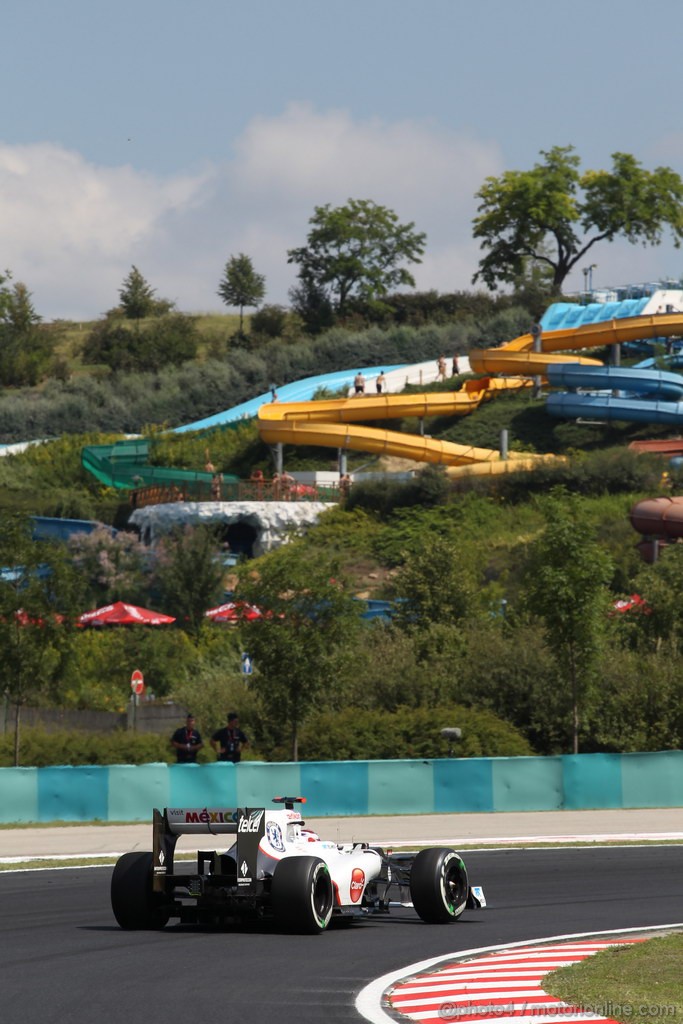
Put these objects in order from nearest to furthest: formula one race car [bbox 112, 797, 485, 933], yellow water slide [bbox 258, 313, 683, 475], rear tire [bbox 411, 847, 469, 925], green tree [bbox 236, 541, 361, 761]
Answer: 1. formula one race car [bbox 112, 797, 485, 933]
2. rear tire [bbox 411, 847, 469, 925]
3. green tree [bbox 236, 541, 361, 761]
4. yellow water slide [bbox 258, 313, 683, 475]

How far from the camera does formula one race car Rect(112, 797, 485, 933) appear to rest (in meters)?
13.9

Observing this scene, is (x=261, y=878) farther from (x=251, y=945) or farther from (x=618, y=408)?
(x=618, y=408)

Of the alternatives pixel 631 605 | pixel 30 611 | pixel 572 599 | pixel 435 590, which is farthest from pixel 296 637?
pixel 631 605

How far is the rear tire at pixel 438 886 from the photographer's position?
14.8m

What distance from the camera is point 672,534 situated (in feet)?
181

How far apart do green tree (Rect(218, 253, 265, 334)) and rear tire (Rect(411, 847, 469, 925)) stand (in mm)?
123917

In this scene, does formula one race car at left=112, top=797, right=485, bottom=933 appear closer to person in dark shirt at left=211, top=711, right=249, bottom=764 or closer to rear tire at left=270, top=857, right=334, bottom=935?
rear tire at left=270, top=857, right=334, bottom=935

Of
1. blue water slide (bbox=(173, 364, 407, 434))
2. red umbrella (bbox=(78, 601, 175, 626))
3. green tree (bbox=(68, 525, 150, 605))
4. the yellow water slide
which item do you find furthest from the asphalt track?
blue water slide (bbox=(173, 364, 407, 434))

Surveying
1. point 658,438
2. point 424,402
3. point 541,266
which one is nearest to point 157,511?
point 424,402

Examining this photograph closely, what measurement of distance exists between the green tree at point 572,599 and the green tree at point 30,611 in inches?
412

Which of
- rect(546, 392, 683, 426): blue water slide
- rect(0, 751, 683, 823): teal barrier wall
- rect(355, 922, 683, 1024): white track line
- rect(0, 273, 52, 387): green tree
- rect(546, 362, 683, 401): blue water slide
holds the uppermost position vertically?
rect(0, 273, 52, 387): green tree

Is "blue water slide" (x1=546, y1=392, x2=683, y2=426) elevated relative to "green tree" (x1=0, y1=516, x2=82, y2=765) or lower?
elevated

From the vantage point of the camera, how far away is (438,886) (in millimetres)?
14805

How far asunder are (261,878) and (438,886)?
5.99 feet
